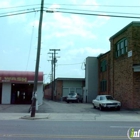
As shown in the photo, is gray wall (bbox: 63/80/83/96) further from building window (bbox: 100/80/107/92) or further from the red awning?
the red awning

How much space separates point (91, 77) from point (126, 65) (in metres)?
16.9

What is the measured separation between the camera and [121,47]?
30141mm

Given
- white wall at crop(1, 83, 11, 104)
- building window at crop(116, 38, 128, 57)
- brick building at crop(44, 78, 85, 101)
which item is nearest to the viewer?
building window at crop(116, 38, 128, 57)

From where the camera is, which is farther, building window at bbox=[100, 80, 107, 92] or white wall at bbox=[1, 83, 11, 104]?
building window at bbox=[100, 80, 107, 92]

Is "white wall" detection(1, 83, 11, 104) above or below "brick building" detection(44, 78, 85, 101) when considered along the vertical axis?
below

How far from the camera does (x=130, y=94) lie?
26.3 m

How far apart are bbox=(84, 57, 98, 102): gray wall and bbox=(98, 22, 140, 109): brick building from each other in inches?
370

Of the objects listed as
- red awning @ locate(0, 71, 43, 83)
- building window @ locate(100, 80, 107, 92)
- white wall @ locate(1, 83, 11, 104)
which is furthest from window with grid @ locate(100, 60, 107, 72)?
white wall @ locate(1, 83, 11, 104)

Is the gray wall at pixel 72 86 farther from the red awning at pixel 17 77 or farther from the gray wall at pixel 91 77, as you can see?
the red awning at pixel 17 77

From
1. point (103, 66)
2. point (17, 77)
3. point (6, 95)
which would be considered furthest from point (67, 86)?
point (6, 95)

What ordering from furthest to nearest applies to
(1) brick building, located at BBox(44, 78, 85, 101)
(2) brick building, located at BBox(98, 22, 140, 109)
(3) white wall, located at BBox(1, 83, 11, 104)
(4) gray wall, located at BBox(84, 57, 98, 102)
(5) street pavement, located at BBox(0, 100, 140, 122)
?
1. (1) brick building, located at BBox(44, 78, 85, 101)
2. (4) gray wall, located at BBox(84, 57, 98, 102)
3. (3) white wall, located at BBox(1, 83, 11, 104)
4. (2) brick building, located at BBox(98, 22, 140, 109)
5. (5) street pavement, located at BBox(0, 100, 140, 122)

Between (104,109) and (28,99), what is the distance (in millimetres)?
23059

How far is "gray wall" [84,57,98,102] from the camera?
44.3 meters

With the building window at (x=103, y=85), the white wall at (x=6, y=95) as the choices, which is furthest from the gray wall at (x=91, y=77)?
the white wall at (x=6, y=95)
